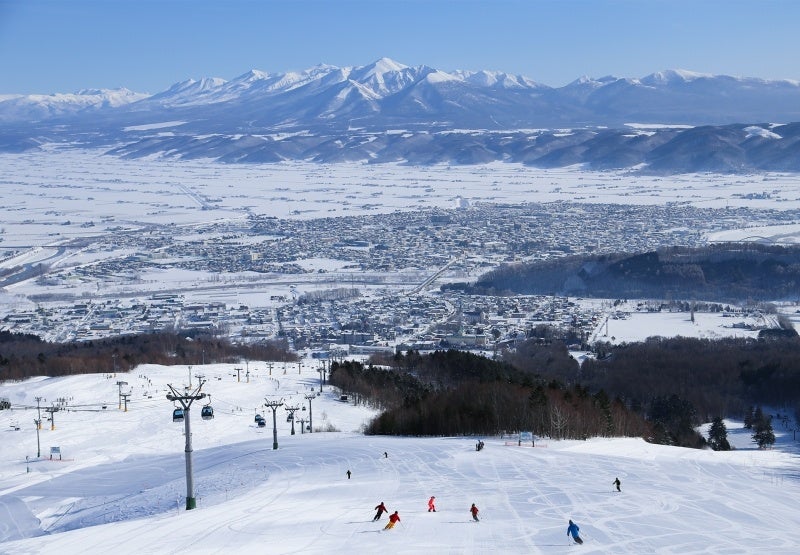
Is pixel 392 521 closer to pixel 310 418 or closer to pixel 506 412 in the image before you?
pixel 506 412

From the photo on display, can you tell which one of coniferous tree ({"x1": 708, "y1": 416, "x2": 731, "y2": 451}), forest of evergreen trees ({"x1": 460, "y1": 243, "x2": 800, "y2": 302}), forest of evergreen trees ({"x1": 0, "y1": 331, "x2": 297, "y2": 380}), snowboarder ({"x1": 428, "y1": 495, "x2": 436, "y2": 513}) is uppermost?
forest of evergreen trees ({"x1": 460, "y1": 243, "x2": 800, "y2": 302})

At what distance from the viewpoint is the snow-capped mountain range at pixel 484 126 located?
107 m

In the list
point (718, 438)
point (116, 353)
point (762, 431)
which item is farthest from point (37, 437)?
point (762, 431)

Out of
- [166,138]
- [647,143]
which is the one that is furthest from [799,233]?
[166,138]

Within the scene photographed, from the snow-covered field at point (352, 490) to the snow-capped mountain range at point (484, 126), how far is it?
85.0m

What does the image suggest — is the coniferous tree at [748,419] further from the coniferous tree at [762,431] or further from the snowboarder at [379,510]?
the snowboarder at [379,510]

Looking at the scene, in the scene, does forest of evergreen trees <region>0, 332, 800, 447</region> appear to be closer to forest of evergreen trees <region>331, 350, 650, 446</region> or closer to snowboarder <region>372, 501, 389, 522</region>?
forest of evergreen trees <region>331, 350, 650, 446</region>

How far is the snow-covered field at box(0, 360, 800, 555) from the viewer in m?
9.75

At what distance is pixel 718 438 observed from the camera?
1953 centimetres

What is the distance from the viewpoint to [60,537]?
33.8 feet

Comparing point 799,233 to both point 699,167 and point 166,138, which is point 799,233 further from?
point 166,138

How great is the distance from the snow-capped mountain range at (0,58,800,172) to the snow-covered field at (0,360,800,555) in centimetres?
8505

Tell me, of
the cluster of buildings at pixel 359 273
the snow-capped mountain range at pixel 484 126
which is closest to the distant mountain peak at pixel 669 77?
the snow-capped mountain range at pixel 484 126

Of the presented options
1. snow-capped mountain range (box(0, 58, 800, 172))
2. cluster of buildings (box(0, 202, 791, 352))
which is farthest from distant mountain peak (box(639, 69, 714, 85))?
cluster of buildings (box(0, 202, 791, 352))
